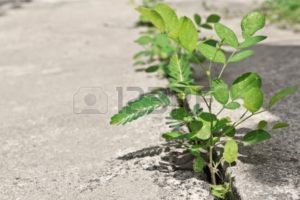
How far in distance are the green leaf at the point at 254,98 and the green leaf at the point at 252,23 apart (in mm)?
168

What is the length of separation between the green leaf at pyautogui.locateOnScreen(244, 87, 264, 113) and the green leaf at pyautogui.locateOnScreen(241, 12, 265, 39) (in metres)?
0.17

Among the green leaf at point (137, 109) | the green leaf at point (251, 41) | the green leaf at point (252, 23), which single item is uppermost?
the green leaf at point (252, 23)

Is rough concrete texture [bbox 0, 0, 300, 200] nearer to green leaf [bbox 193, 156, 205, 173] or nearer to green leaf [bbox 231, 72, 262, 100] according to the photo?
green leaf [bbox 193, 156, 205, 173]

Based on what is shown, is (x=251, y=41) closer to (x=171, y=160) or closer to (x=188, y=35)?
(x=188, y=35)

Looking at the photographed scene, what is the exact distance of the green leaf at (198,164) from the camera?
128 centimetres

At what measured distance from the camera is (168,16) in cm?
126

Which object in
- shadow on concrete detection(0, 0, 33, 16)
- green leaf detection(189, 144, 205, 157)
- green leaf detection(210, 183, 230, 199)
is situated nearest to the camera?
green leaf detection(210, 183, 230, 199)

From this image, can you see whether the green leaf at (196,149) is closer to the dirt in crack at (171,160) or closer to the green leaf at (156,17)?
the dirt in crack at (171,160)

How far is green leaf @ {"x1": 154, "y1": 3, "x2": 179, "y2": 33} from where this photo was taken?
4.12 ft

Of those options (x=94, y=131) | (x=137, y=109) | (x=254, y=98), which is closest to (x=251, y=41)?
(x=254, y=98)

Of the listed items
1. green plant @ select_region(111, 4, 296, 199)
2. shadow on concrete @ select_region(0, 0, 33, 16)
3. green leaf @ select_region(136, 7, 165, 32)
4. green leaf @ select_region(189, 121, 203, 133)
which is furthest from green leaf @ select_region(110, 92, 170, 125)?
shadow on concrete @ select_region(0, 0, 33, 16)

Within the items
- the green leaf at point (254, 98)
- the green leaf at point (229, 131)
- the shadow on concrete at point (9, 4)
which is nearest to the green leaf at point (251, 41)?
the green leaf at point (254, 98)

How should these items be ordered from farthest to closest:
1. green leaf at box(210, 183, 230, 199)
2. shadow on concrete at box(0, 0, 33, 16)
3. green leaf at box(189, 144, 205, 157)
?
shadow on concrete at box(0, 0, 33, 16), green leaf at box(189, 144, 205, 157), green leaf at box(210, 183, 230, 199)

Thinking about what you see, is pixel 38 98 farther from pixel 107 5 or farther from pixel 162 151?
pixel 107 5
